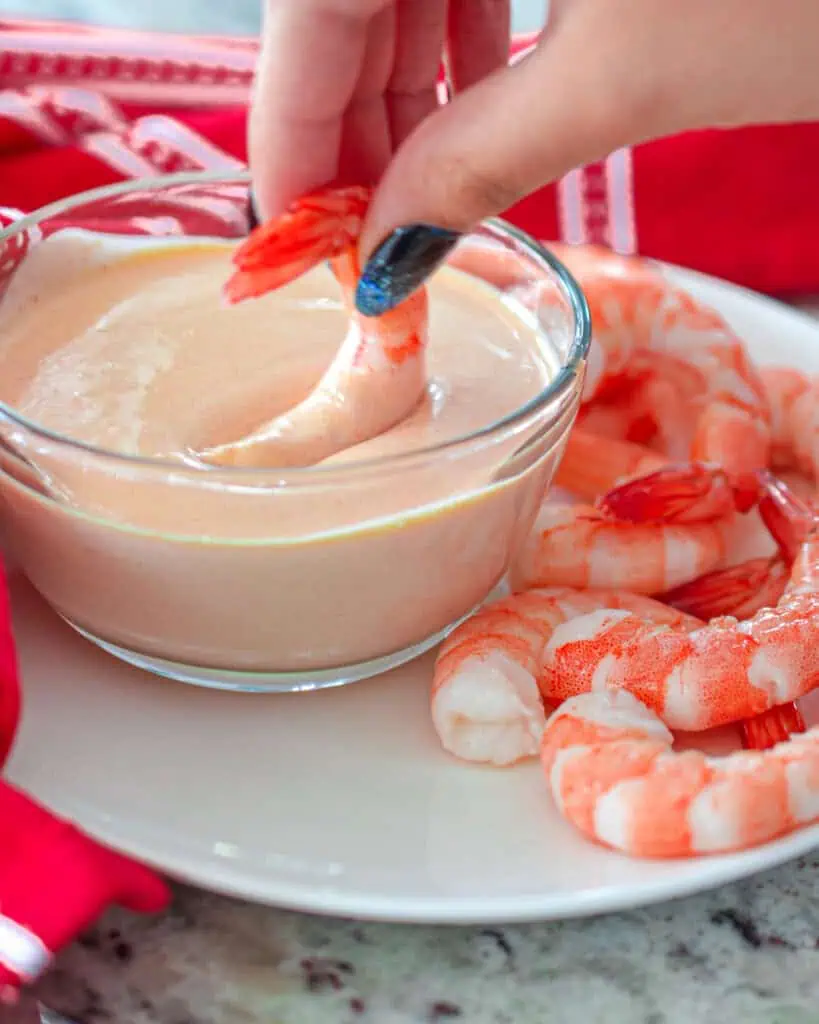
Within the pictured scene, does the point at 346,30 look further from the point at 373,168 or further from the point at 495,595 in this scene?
the point at 495,595

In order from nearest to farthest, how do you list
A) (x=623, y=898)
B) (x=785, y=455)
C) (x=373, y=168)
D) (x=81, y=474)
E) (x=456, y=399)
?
1. (x=623, y=898)
2. (x=81, y=474)
3. (x=456, y=399)
4. (x=373, y=168)
5. (x=785, y=455)

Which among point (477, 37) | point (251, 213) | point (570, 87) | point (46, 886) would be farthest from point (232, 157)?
point (46, 886)

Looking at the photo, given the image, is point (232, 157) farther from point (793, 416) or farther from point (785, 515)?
point (785, 515)

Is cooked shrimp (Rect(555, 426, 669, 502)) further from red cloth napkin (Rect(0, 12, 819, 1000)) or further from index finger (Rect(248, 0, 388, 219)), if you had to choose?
red cloth napkin (Rect(0, 12, 819, 1000))

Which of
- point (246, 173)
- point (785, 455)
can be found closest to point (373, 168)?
point (246, 173)

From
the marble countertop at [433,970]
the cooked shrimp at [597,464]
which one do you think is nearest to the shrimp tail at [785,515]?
the cooked shrimp at [597,464]

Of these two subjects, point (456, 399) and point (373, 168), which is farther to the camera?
point (373, 168)

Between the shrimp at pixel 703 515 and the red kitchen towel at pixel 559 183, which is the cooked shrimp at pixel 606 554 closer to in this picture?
the shrimp at pixel 703 515
